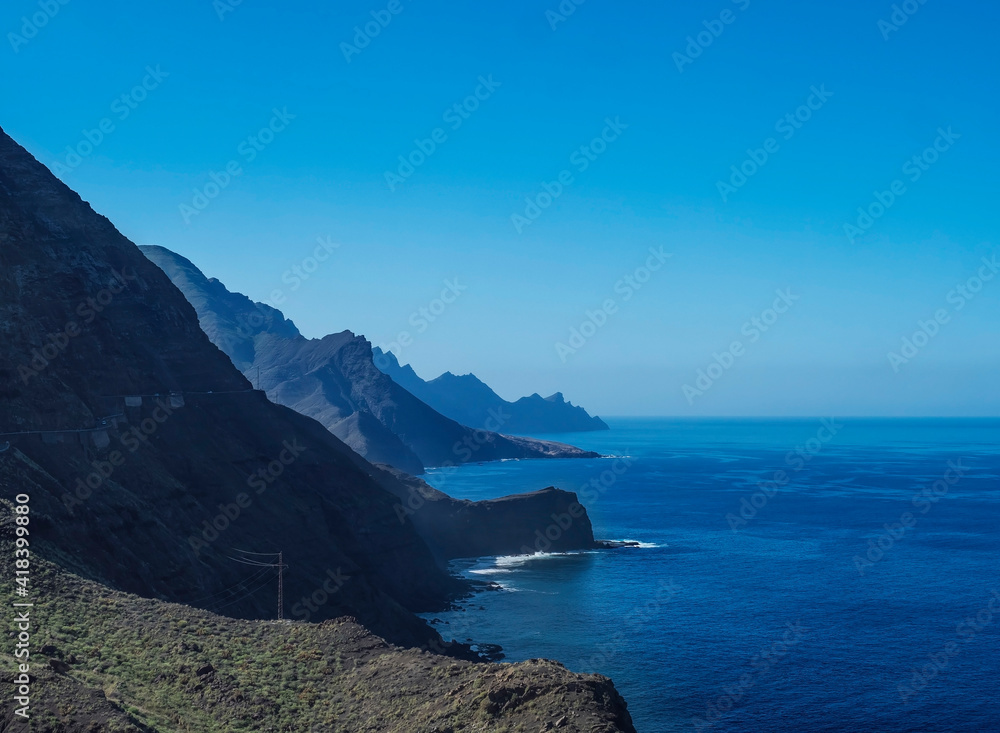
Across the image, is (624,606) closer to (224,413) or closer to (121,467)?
(224,413)

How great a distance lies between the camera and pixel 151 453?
191ft

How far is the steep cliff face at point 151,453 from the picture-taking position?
46000 millimetres

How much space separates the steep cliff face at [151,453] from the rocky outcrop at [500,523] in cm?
2836

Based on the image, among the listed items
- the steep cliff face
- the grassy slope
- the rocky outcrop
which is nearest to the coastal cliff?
the grassy slope

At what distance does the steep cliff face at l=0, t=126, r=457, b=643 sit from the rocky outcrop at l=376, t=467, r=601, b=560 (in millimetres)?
28358

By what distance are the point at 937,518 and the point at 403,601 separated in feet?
363

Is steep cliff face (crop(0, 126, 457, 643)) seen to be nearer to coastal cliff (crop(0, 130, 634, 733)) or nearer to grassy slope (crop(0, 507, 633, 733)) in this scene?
coastal cliff (crop(0, 130, 634, 733))

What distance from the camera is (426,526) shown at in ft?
381

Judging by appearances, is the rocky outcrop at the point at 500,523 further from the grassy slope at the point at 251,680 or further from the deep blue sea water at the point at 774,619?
the grassy slope at the point at 251,680

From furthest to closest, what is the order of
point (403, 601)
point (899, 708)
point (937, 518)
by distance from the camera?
1. point (937, 518)
2. point (403, 601)
3. point (899, 708)

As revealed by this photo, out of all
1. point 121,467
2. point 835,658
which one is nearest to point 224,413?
point 121,467

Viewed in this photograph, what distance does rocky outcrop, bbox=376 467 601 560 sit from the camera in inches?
4641

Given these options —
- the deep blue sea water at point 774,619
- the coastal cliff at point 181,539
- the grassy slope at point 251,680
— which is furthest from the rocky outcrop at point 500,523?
the grassy slope at point 251,680

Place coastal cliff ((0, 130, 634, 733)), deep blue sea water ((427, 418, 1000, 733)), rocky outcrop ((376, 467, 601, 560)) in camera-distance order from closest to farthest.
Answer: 1. coastal cliff ((0, 130, 634, 733))
2. deep blue sea water ((427, 418, 1000, 733))
3. rocky outcrop ((376, 467, 601, 560))
